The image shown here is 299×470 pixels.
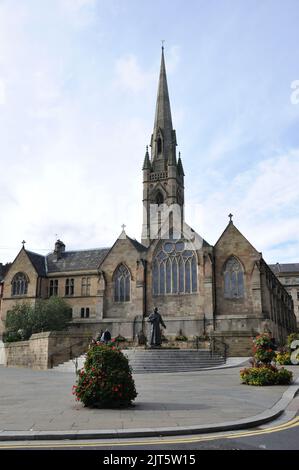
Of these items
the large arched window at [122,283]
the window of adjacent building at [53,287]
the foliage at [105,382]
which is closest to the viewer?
the foliage at [105,382]

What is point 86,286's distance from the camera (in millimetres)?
50219

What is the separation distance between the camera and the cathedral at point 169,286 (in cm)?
3994

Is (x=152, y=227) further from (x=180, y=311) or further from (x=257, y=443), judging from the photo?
(x=257, y=443)

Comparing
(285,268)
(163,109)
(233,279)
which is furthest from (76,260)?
(285,268)

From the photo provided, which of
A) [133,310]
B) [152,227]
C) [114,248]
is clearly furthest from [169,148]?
[133,310]

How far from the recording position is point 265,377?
54.1ft

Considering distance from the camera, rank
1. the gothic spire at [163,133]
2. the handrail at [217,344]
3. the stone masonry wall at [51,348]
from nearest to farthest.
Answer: the stone masonry wall at [51,348] → the handrail at [217,344] → the gothic spire at [163,133]

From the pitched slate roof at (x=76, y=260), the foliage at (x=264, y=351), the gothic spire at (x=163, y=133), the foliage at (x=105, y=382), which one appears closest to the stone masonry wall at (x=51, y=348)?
the foliage at (x=264, y=351)

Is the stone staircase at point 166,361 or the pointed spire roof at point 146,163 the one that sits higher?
the pointed spire roof at point 146,163

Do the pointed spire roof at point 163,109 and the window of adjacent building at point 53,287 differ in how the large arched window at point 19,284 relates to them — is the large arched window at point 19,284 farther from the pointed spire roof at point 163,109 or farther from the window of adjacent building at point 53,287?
the pointed spire roof at point 163,109

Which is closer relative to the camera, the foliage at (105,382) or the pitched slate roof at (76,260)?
the foliage at (105,382)

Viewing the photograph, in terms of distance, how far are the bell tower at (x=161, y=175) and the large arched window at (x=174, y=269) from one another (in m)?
19.1

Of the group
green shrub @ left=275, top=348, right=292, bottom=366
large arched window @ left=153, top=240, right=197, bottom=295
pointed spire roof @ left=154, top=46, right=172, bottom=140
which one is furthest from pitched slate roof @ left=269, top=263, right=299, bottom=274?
green shrub @ left=275, top=348, right=292, bottom=366
